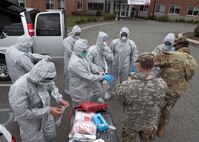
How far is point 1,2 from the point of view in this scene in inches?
91.5

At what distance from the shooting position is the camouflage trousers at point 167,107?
144 inches

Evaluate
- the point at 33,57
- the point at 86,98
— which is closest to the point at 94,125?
the point at 86,98

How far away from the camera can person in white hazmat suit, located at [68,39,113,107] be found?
365 cm

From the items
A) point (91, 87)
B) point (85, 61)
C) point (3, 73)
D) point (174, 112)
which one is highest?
point (85, 61)

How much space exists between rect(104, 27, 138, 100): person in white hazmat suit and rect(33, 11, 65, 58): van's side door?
85.8 inches

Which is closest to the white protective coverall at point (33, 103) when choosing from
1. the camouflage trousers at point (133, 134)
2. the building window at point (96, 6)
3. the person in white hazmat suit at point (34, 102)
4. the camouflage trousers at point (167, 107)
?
the person in white hazmat suit at point (34, 102)

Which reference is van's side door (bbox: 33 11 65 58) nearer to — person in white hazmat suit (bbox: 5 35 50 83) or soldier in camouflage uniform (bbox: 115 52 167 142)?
person in white hazmat suit (bbox: 5 35 50 83)

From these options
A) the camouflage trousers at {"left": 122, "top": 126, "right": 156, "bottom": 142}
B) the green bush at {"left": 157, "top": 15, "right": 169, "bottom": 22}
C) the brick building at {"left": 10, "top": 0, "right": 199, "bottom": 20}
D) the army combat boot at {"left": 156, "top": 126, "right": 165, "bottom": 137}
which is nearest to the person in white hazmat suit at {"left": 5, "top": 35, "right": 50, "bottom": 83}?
the camouflage trousers at {"left": 122, "top": 126, "right": 156, "bottom": 142}

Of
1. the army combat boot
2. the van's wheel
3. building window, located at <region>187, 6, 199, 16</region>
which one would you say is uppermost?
building window, located at <region>187, 6, 199, 16</region>

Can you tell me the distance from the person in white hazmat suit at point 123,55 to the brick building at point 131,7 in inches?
962

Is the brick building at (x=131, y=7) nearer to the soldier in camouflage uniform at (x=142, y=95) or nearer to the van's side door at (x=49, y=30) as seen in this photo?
the van's side door at (x=49, y=30)

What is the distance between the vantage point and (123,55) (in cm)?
511

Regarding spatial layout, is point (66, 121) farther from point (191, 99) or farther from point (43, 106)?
point (191, 99)

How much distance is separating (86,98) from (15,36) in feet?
10.9
